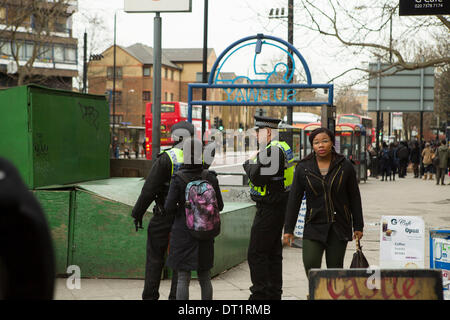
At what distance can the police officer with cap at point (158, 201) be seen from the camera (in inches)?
207

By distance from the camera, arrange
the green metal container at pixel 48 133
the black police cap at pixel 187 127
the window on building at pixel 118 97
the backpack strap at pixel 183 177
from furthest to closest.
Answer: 1. the window on building at pixel 118 97
2. the green metal container at pixel 48 133
3. the black police cap at pixel 187 127
4. the backpack strap at pixel 183 177

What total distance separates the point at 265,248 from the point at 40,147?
3031 mm

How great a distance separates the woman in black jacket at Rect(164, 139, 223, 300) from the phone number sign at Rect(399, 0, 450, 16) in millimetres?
4554

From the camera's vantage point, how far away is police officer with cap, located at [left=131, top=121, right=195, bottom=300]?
5.27 metres

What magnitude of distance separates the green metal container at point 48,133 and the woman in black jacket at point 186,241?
244cm

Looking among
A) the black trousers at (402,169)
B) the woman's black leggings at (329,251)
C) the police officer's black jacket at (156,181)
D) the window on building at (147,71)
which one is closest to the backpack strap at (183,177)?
the police officer's black jacket at (156,181)

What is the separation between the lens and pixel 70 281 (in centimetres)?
682

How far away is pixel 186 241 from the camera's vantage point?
4910mm

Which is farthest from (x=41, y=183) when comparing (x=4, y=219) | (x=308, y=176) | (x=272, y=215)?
(x=4, y=219)

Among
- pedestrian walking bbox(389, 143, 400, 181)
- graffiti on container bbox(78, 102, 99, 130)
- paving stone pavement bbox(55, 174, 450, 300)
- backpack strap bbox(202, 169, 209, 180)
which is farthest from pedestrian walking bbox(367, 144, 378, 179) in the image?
backpack strap bbox(202, 169, 209, 180)

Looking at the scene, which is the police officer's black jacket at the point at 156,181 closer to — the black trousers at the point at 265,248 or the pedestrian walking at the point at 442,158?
the black trousers at the point at 265,248
